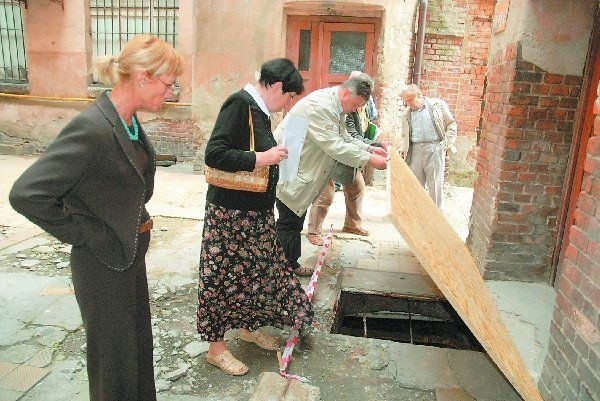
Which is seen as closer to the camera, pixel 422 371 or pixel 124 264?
pixel 124 264

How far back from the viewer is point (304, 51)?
25.7 ft

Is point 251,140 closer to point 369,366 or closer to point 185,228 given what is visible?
point 369,366

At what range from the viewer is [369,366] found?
287 centimetres

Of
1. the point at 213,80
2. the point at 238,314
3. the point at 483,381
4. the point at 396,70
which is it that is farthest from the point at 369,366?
the point at 213,80

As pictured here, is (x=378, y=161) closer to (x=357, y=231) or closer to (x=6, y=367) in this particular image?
(x=357, y=231)

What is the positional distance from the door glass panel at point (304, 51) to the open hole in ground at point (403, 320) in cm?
496

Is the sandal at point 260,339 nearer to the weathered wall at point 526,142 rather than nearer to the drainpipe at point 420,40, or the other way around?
the weathered wall at point 526,142

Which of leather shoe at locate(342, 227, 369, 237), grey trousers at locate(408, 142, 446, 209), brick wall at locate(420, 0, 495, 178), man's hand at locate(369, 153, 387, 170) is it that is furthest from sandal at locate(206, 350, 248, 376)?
brick wall at locate(420, 0, 495, 178)

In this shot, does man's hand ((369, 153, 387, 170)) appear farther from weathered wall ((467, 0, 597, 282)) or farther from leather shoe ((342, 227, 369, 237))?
leather shoe ((342, 227, 369, 237))

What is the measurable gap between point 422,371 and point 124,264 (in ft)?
6.52

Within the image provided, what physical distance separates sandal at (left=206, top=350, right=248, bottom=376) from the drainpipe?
633 cm

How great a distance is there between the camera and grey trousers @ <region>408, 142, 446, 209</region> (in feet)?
19.2

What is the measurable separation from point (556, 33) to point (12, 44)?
10413 mm

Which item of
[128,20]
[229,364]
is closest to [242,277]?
[229,364]
